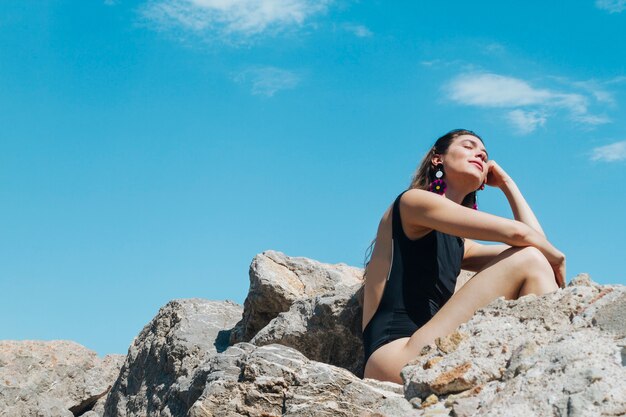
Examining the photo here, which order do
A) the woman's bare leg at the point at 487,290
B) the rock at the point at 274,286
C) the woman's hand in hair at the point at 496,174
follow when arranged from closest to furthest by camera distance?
the woman's bare leg at the point at 487,290
the woman's hand in hair at the point at 496,174
the rock at the point at 274,286

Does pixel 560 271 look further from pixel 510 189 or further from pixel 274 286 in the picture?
pixel 274 286

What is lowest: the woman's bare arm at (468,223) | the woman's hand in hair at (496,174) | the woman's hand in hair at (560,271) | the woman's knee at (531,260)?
the woman's knee at (531,260)

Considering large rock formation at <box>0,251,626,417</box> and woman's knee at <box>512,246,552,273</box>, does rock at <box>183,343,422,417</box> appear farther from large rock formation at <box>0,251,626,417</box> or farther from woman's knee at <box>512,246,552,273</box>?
woman's knee at <box>512,246,552,273</box>

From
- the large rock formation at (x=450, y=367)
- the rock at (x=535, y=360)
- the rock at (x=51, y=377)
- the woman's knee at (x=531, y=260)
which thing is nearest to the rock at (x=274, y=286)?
the large rock formation at (x=450, y=367)

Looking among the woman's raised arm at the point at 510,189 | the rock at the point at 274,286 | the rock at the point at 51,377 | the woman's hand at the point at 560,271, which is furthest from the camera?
the rock at the point at 51,377

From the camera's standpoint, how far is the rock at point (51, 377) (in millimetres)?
10727

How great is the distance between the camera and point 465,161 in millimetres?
7289

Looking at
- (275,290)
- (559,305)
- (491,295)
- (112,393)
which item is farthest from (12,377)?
(559,305)

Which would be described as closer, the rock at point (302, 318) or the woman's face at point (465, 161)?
the woman's face at point (465, 161)

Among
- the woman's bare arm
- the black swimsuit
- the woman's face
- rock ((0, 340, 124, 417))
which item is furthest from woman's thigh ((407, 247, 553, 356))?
rock ((0, 340, 124, 417))

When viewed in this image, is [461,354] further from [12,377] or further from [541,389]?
[12,377]

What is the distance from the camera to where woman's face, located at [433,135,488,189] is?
729 centimetres

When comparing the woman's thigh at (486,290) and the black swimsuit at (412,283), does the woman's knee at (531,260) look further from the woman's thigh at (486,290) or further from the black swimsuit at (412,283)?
the black swimsuit at (412,283)

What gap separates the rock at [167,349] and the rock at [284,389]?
2.39 meters
